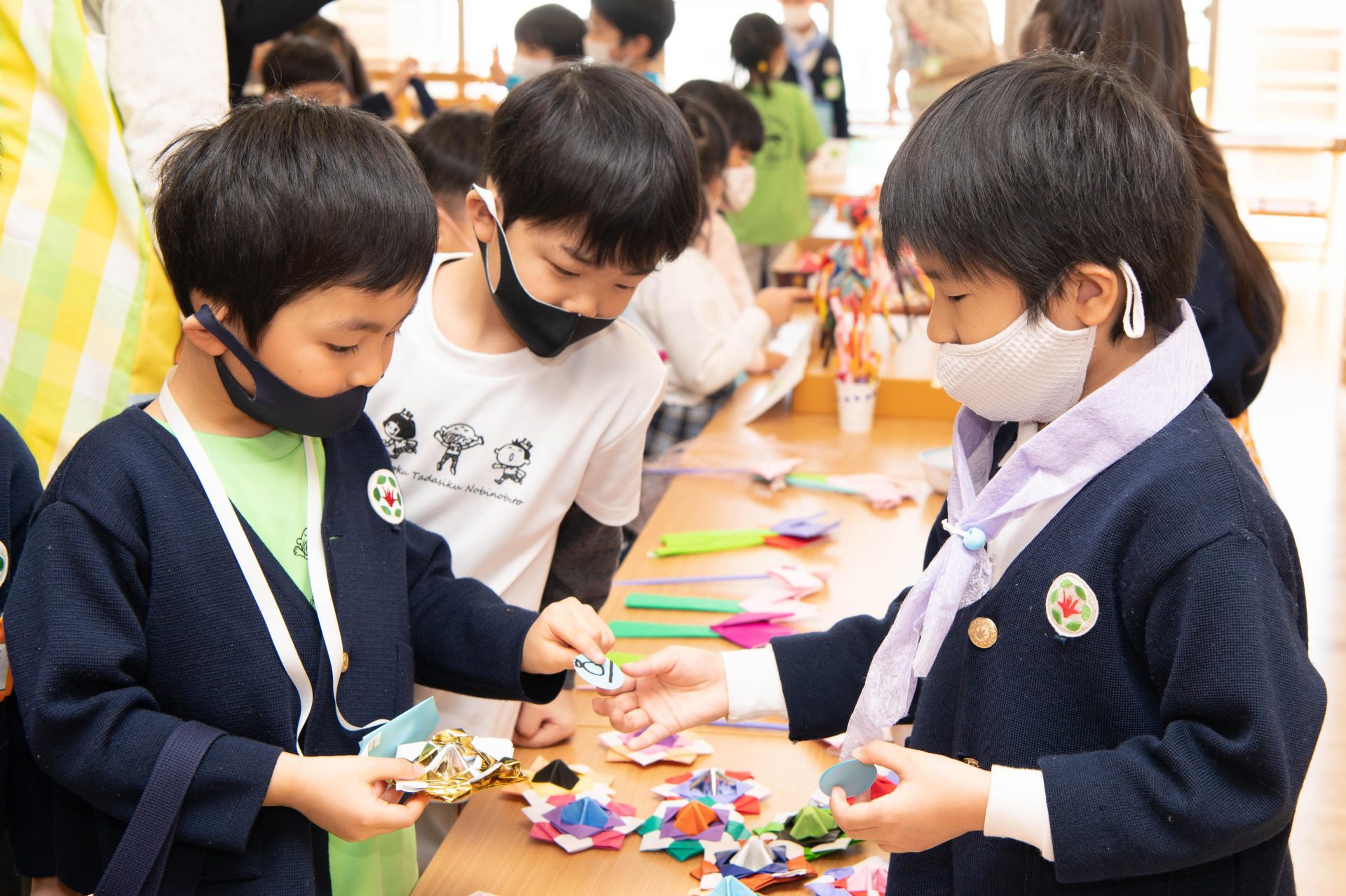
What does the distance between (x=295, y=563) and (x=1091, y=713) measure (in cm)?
72

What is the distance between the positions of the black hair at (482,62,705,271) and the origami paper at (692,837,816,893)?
27.1 inches

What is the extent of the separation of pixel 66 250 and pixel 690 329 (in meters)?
1.70

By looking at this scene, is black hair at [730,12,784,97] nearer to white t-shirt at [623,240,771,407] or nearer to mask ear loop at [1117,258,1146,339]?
white t-shirt at [623,240,771,407]

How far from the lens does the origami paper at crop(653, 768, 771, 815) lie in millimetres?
1448

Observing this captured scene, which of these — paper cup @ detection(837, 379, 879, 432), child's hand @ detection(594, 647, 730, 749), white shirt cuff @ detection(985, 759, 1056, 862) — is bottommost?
paper cup @ detection(837, 379, 879, 432)

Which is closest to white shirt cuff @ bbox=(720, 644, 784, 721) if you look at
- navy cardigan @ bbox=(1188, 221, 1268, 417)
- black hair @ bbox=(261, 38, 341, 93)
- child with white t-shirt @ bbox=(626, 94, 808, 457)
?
navy cardigan @ bbox=(1188, 221, 1268, 417)

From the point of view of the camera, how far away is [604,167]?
58.4 inches

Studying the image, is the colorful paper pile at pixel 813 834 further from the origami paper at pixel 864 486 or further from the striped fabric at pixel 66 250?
the origami paper at pixel 864 486

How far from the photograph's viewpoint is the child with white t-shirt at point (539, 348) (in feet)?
4.94

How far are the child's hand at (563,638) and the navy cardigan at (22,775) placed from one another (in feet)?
1.70

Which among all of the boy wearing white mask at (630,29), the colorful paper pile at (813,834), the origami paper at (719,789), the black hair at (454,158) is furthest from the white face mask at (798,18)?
the colorful paper pile at (813,834)

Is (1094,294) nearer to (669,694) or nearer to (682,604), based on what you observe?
(669,694)

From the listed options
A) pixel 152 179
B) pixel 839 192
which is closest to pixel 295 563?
pixel 152 179

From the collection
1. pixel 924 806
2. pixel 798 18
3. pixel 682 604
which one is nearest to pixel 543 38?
pixel 798 18
